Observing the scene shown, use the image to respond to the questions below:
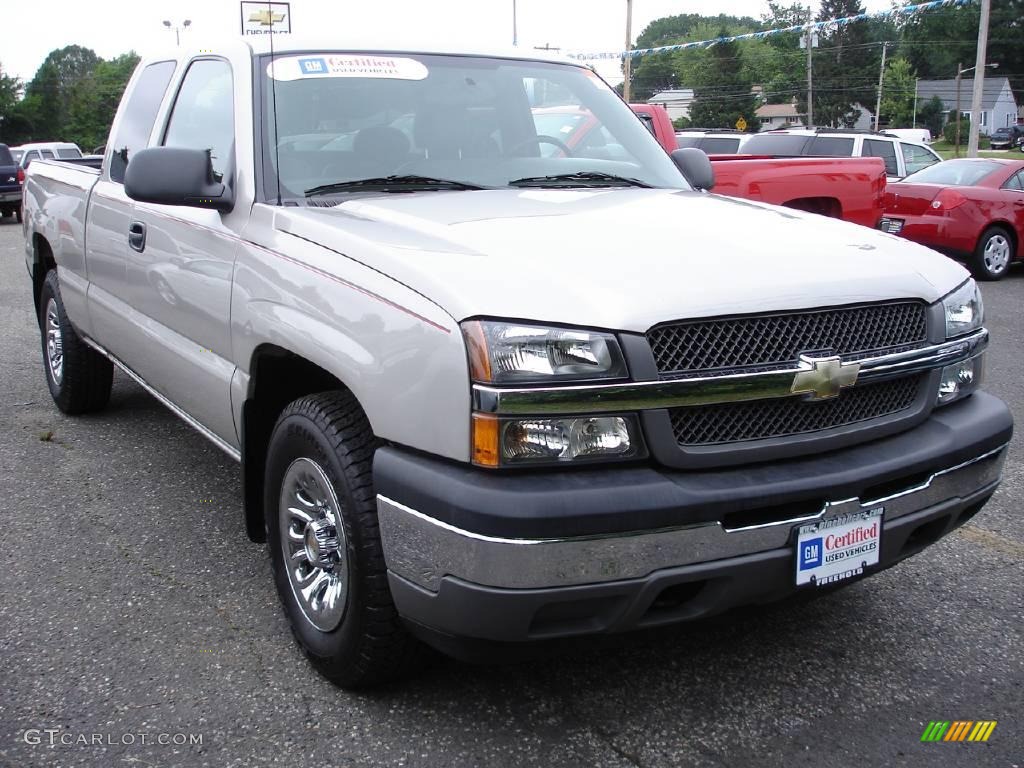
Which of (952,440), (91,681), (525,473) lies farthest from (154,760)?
(952,440)

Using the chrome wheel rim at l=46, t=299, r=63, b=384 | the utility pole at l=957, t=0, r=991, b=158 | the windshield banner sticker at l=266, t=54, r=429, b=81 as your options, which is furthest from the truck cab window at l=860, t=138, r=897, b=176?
the windshield banner sticker at l=266, t=54, r=429, b=81

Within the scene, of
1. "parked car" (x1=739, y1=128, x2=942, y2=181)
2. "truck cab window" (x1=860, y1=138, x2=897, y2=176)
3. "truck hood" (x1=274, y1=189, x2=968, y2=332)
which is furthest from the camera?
"truck cab window" (x1=860, y1=138, x2=897, y2=176)

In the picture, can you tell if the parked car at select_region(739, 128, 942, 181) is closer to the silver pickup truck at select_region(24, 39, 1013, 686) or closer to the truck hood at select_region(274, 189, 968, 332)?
the silver pickup truck at select_region(24, 39, 1013, 686)

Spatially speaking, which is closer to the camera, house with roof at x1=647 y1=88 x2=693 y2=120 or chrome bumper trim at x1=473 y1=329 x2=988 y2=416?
chrome bumper trim at x1=473 y1=329 x2=988 y2=416

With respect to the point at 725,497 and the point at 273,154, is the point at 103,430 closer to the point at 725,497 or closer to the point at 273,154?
the point at 273,154

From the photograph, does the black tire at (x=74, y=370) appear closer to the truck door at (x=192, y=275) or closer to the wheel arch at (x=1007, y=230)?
the truck door at (x=192, y=275)

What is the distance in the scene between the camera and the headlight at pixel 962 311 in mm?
3016

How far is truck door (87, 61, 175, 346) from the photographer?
4555 mm

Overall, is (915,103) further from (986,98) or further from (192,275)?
(192,275)

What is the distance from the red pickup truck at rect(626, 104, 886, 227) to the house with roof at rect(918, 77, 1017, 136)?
8804 centimetres

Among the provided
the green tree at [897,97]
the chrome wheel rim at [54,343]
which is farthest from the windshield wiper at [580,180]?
the green tree at [897,97]

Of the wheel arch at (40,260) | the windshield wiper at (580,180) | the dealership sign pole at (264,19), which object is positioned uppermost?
the dealership sign pole at (264,19)

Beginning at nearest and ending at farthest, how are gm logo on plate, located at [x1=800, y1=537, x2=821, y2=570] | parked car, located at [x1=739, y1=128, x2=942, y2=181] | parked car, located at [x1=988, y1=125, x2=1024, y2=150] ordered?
gm logo on plate, located at [x1=800, y1=537, x2=821, y2=570], parked car, located at [x1=739, y1=128, x2=942, y2=181], parked car, located at [x1=988, y1=125, x2=1024, y2=150]

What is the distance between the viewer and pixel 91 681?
310 centimetres
